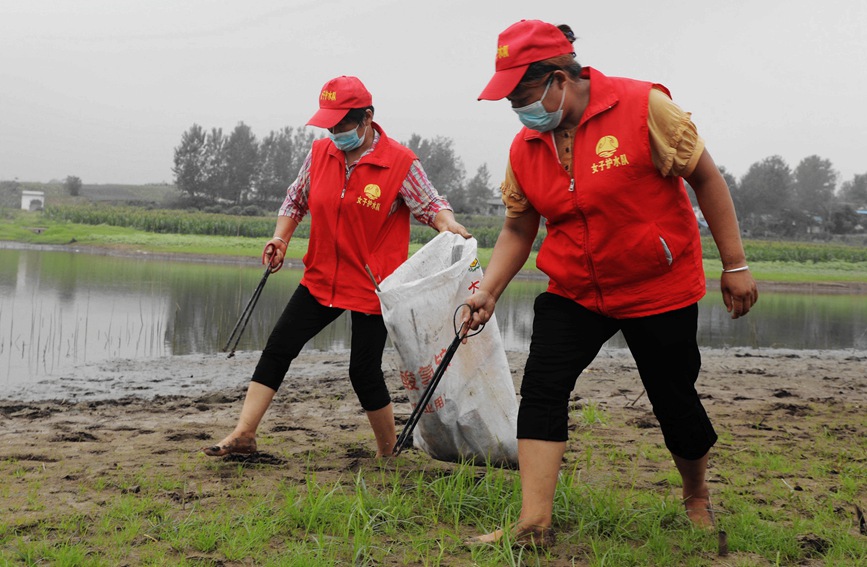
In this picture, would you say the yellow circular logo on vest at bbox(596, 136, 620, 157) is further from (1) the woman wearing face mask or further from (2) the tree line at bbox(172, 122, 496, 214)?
(2) the tree line at bbox(172, 122, 496, 214)

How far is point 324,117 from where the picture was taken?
3900 millimetres

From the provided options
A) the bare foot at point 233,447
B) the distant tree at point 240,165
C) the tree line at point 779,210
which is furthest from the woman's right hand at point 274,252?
the distant tree at point 240,165

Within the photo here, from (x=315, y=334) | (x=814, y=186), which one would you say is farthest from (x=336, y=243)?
(x=814, y=186)

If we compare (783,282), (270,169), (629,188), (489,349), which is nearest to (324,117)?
(489,349)

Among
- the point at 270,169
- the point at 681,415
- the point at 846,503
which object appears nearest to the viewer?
the point at 681,415

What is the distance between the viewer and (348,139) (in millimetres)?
4004

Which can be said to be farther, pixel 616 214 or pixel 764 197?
pixel 764 197

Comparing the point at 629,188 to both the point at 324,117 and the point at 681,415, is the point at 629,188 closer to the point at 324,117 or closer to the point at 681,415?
the point at 681,415

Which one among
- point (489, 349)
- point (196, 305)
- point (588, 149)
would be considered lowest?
point (196, 305)

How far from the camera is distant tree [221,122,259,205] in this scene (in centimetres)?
7569

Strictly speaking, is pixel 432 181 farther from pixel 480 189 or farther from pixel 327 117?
pixel 327 117

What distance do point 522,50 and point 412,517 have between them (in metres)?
1.74

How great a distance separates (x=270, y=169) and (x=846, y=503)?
77827 millimetres

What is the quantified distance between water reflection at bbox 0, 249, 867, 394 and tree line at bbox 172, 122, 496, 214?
2097 inches
